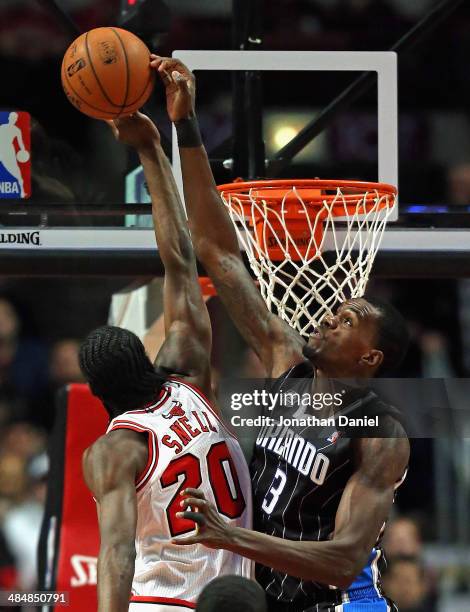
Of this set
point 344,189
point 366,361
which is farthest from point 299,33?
point 366,361

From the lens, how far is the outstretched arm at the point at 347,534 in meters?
2.86

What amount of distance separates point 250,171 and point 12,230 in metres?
0.83

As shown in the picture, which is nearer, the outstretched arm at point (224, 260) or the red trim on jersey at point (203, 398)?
the red trim on jersey at point (203, 398)

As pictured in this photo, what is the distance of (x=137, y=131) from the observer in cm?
368

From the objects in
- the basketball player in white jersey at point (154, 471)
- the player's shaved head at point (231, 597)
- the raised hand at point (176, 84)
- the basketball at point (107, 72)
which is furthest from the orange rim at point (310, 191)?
the player's shaved head at point (231, 597)

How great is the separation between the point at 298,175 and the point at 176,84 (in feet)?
4.33

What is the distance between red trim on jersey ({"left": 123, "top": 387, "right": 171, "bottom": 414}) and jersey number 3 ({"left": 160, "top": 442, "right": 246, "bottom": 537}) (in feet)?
0.52

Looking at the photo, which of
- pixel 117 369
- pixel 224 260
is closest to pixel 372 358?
pixel 224 260

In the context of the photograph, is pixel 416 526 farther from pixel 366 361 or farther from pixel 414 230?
pixel 366 361

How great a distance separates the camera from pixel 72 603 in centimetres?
486

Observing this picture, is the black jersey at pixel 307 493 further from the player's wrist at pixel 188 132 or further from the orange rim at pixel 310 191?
the player's wrist at pixel 188 132

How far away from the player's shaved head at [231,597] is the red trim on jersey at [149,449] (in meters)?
1.01

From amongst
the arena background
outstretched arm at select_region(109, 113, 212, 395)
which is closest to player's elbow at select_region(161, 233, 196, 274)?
outstretched arm at select_region(109, 113, 212, 395)

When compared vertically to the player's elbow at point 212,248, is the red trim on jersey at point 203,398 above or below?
below
